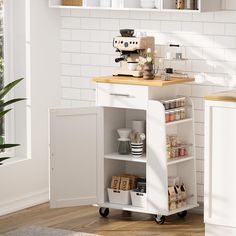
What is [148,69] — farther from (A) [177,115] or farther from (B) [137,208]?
(B) [137,208]

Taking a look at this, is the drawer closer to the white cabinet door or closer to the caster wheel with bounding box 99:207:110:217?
the white cabinet door

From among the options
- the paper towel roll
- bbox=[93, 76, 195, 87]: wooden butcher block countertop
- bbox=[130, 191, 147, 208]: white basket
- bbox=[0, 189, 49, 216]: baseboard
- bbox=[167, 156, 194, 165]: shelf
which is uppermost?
bbox=[93, 76, 195, 87]: wooden butcher block countertop

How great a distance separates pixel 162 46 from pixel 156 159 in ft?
3.33

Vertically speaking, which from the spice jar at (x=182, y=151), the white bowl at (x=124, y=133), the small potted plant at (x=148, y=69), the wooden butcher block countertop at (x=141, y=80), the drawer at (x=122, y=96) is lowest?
the spice jar at (x=182, y=151)

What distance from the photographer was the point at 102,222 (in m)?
6.37

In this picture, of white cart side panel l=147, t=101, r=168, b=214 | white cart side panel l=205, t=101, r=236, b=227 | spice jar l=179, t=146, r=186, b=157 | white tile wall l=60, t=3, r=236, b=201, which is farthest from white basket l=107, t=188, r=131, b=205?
white cart side panel l=205, t=101, r=236, b=227

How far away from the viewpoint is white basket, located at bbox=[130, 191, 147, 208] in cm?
636

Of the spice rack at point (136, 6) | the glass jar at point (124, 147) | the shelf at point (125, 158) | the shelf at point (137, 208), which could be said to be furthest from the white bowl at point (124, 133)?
the spice rack at point (136, 6)

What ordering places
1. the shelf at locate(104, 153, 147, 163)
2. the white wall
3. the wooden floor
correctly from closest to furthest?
the wooden floor
the shelf at locate(104, 153, 147, 163)
the white wall

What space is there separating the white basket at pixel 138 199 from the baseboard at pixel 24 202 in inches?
38.5

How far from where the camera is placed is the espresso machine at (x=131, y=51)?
6.36m

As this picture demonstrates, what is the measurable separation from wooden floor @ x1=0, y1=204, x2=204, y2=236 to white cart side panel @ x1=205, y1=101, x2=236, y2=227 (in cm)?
35

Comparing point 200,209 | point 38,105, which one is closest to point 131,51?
point 38,105

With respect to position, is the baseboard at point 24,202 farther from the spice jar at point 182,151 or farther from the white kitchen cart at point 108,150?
the spice jar at point 182,151
